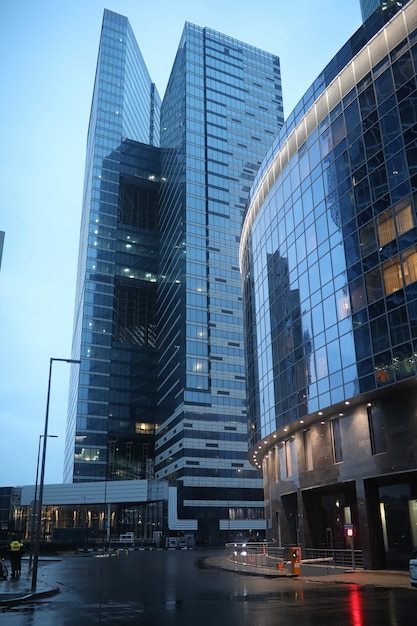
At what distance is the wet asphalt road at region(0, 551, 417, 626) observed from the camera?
15023 mm

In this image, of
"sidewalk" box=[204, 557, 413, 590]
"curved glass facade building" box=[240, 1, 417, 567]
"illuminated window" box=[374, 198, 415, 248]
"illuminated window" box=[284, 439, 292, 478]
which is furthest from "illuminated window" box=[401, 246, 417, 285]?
"illuminated window" box=[284, 439, 292, 478]

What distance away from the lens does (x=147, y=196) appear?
16438 centimetres

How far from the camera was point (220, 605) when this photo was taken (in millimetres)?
18828

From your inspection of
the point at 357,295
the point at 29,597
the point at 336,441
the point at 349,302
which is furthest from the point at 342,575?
the point at 29,597

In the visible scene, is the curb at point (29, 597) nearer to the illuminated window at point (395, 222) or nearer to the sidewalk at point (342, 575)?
the sidewalk at point (342, 575)

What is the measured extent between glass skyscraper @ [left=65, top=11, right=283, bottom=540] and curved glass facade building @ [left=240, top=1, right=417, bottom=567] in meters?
63.8

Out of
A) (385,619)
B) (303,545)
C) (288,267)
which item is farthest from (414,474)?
(385,619)

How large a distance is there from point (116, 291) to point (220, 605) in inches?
5114

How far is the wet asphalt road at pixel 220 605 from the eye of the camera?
15.0m

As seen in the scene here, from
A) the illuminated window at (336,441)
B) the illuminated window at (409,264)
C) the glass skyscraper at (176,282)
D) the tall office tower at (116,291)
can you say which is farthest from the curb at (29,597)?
the tall office tower at (116,291)

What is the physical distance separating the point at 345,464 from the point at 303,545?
33.0ft

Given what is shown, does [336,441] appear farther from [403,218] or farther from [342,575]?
[403,218]

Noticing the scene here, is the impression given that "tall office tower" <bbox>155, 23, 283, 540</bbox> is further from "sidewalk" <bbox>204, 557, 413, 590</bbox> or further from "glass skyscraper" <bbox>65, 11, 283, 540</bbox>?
"sidewalk" <bbox>204, 557, 413, 590</bbox>

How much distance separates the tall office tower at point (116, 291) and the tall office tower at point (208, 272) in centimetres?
611
